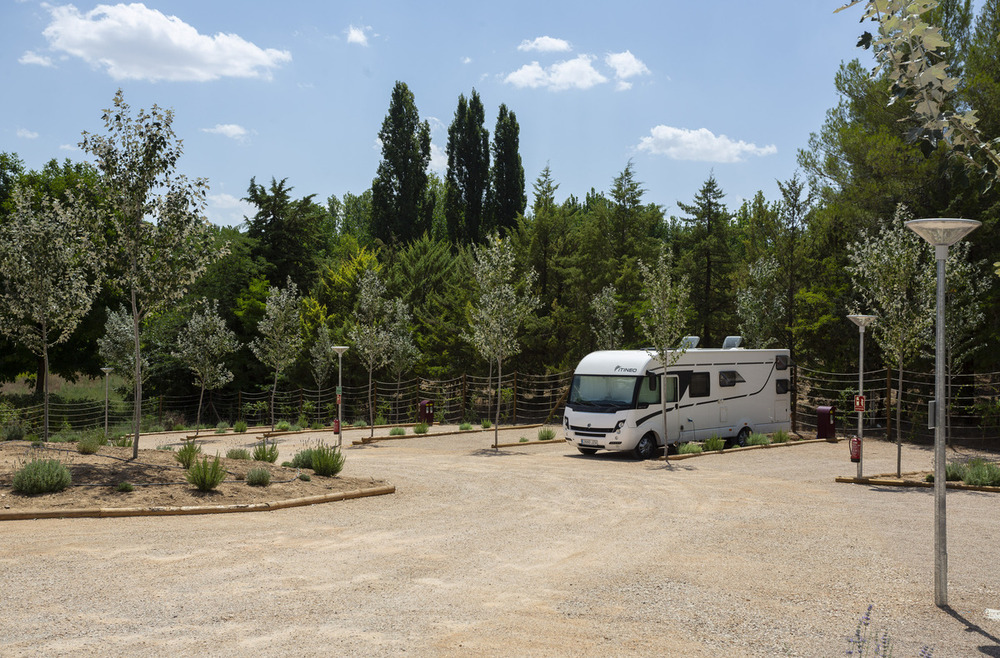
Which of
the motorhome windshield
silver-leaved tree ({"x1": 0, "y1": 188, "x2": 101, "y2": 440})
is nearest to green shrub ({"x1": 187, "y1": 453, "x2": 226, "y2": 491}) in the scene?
silver-leaved tree ({"x1": 0, "y1": 188, "x2": 101, "y2": 440})

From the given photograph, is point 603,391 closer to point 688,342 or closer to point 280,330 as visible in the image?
point 688,342

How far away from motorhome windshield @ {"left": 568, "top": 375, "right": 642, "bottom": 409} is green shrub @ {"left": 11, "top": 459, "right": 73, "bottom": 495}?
38.6 ft

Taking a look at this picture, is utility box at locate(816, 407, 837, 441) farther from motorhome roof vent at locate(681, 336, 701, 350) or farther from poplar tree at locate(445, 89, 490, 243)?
poplar tree at locate(445, 89, 490, 243)

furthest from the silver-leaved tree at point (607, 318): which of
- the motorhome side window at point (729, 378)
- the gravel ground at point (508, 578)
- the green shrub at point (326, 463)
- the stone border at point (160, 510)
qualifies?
the stone border at point (160, 510)

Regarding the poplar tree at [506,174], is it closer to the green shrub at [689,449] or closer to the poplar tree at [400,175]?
the poplar tree at [400,175]

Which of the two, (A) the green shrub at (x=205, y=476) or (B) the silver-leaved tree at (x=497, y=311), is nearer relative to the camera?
(A) the green shrub at (x=205, y=476)

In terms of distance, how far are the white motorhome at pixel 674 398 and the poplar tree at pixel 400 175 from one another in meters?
35.1

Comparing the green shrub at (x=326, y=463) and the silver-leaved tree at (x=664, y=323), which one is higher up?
the silver-leaved tree at (x=664, y=323)

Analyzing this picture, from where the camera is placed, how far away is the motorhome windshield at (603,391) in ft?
61.3

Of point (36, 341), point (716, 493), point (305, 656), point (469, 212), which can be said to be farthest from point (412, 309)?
point (305, 656)

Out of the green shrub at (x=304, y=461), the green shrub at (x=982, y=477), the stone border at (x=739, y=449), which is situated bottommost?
the stone border at (x=739, y=449)

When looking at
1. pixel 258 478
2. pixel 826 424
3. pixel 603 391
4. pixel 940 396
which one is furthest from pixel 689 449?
pixel 940 396

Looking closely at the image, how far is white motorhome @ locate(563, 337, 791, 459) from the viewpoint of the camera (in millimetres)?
18625

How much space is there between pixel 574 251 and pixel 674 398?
18.0 m
